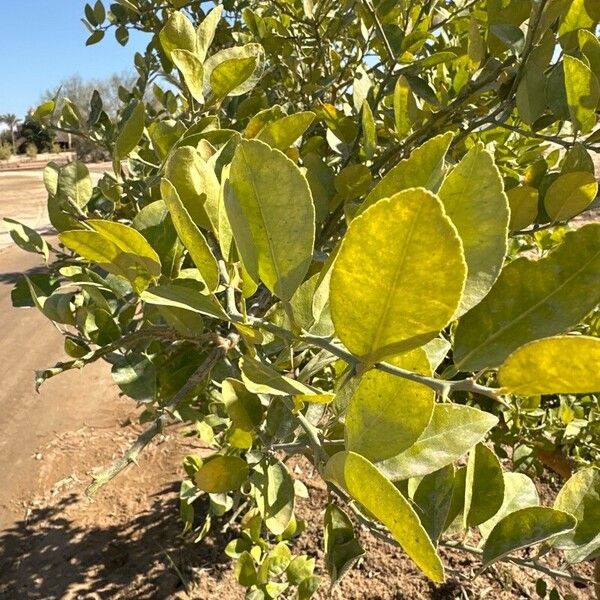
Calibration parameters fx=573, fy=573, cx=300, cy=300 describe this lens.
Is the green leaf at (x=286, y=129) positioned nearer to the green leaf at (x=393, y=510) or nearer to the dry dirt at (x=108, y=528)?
the green leaf at (x=393, y=510)

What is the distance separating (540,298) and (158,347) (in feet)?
2.61

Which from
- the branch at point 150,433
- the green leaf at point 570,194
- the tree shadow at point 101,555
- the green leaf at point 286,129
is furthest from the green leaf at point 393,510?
the tree shadow at point 101,555

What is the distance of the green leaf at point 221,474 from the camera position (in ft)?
2.24

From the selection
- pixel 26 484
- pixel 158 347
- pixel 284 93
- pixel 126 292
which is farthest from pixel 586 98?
pixel 26 484

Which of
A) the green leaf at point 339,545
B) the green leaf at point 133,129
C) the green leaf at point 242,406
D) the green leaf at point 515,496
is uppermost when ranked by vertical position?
the green leaf at point 133,129

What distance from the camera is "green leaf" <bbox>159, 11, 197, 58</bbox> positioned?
0.70 m

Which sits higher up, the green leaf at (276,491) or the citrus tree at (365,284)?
the citrus tree at (365,284)

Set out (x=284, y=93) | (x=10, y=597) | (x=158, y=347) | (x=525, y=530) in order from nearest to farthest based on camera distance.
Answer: (x=525, y=530) < (x=158, y=347) < (x=284, y=93) < (x=10, y=597)

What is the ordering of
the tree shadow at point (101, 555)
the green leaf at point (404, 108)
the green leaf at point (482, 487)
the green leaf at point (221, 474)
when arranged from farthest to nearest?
the tree shadow at point (101, 555)
the green leaf at point (404, 108)
the green leaf at point (221, 474)
the green leaf at point (482, 487)

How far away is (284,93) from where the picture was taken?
1.74m

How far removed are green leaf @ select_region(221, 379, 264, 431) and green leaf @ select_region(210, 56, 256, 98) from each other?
38 centimetres

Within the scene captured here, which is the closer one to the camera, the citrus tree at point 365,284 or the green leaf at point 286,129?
the citrus tree at point 365,284

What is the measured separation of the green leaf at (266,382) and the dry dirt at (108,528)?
4.49ft

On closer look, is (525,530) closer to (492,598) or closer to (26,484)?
(492,598)
